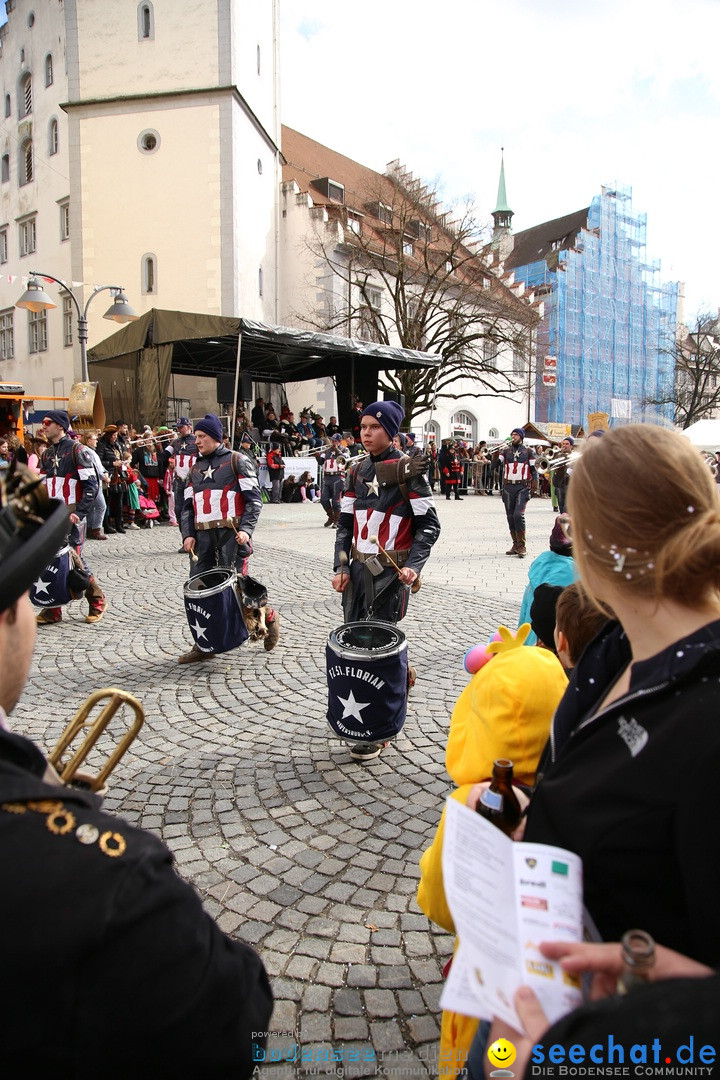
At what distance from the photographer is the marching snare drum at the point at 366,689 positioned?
12.1ft

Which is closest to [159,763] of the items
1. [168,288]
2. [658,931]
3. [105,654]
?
[105,654]

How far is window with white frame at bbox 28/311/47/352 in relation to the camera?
3266 centimetres

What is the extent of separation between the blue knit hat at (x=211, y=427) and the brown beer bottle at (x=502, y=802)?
16.4 ft

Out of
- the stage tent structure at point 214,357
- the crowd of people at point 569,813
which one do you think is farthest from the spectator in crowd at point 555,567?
the stage tent structure at point 214,357

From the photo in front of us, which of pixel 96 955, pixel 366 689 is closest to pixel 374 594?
pixel 366 689

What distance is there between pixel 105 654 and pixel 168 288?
985 inches

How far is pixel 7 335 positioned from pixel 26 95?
11.5m

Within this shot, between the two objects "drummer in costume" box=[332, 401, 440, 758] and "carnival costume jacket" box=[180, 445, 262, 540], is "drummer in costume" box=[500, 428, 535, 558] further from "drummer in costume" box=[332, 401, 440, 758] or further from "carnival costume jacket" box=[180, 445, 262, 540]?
"drummer in costume" box=[332, 401, 440, 758]

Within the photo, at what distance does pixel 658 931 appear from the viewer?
112cm

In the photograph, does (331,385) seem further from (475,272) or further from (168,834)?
(168,834)

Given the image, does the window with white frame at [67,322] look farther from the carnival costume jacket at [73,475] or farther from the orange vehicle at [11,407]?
the carnival costume jacket at [73,475]

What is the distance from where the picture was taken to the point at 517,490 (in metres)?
11.7

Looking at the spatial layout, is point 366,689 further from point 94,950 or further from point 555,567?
point 94,950

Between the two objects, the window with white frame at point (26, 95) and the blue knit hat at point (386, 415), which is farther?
the window with white frame at point (26, 95)
